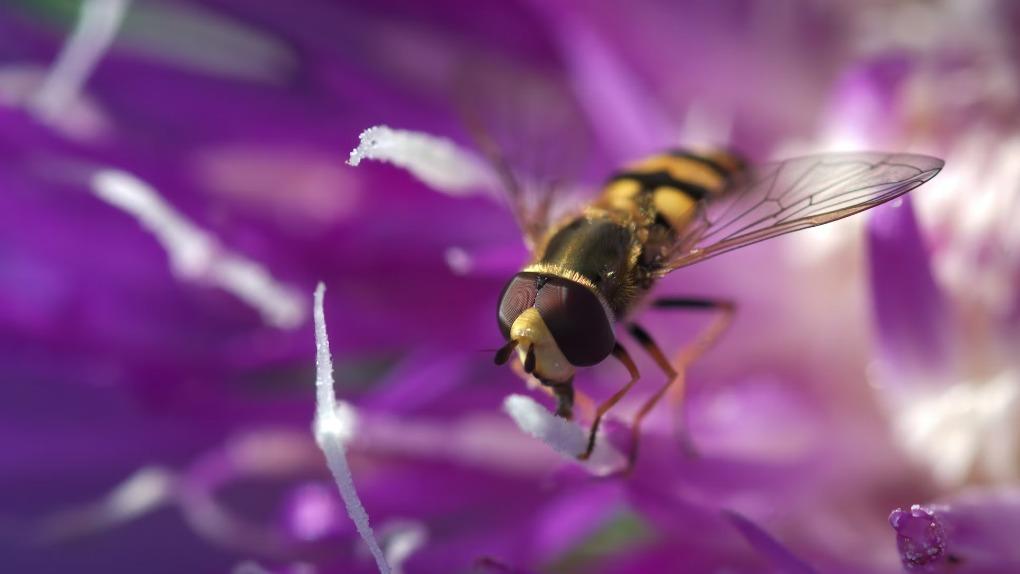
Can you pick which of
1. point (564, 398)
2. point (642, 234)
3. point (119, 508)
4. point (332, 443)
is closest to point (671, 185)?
point (642, 234)

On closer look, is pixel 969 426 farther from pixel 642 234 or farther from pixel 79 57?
pixel 79 57

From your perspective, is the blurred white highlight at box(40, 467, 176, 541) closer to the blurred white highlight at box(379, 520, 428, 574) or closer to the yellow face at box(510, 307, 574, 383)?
the blurred white highlight at box(379, 520, 428, 574)

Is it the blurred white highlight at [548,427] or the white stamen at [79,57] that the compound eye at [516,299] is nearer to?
the blurred white highlight at [548,427]

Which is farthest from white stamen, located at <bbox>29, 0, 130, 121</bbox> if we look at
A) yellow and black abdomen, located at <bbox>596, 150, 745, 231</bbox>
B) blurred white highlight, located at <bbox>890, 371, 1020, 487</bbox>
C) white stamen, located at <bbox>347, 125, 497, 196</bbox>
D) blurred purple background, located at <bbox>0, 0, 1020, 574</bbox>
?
blurred white highlight, located at <bbox>890, 371, 1020, 487</bbox>

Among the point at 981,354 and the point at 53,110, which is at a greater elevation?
the point at 53,110

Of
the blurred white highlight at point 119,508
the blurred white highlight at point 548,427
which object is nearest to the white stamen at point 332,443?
the blurred white highlight at point 548,427

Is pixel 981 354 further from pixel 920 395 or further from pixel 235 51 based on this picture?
pixel 235 51

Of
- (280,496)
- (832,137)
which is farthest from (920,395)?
(280,496)
